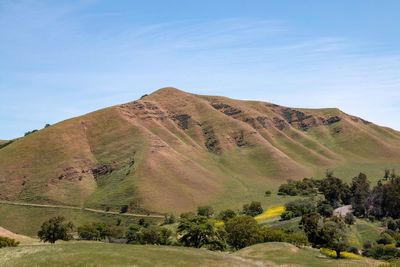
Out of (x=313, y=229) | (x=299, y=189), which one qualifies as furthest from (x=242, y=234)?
(x=299, y=189)

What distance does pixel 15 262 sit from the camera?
138 feet

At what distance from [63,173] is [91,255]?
529 ft

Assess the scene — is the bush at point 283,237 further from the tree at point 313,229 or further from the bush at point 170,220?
Answer: the bush at point 170,220

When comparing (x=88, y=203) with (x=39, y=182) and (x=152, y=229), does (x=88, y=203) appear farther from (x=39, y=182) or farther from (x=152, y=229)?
(x=152, y=229)

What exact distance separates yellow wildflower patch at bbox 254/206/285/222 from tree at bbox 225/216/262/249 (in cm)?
3669

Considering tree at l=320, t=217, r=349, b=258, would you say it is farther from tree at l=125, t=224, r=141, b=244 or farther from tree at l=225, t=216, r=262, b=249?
tree at l=125, t=224, r=141, b=244

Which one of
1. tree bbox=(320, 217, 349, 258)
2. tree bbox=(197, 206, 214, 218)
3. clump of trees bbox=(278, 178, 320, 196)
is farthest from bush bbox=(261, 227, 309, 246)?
clump of trees bbox=(278, 178, 320, 196)

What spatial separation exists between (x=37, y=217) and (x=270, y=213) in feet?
269

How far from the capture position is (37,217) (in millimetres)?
162375

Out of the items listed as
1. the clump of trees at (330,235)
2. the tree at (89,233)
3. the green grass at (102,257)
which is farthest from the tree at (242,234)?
the green grass at (102,257)

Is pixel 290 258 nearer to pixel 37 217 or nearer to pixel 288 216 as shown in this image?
pixel 288 216

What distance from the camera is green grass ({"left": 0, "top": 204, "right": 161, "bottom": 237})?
155125 mm

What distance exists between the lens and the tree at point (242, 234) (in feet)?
309

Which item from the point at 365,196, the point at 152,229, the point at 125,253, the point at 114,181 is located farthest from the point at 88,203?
the point at 125,253
